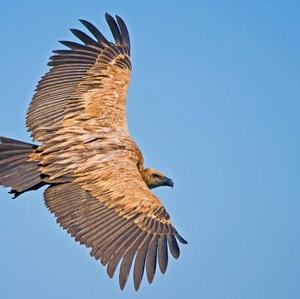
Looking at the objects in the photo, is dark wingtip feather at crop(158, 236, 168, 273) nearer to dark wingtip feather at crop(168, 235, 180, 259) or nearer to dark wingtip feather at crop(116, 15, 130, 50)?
dark wingtip feather at crop(168, 235, 180, 259)

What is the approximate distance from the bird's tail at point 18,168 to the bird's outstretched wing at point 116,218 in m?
0.39

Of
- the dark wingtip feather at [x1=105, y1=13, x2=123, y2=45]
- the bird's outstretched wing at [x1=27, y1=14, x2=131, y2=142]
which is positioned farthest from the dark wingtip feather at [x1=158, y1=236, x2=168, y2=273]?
the dark wingtip feather at [x1=105, y1=13, x2=123, y2=45]

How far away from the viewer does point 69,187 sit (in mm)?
15039

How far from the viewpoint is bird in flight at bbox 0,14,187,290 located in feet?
46.8

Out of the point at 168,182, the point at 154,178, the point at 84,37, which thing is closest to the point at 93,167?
the point at 154,178

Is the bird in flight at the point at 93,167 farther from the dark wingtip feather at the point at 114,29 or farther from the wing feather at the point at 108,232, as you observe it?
the dark wingtip feather at the point at 114,29

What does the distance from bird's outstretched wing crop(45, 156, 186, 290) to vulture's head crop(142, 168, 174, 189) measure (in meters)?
1.94

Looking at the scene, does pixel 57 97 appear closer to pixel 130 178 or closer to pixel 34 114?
pixel 34 114

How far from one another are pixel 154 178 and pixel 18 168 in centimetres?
284

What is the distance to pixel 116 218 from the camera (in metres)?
14.6

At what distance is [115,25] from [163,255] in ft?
21.9

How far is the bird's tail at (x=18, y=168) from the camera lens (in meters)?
15.3

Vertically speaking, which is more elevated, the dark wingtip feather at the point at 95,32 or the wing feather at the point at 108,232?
the dark wingtip feather at the point at 95,32

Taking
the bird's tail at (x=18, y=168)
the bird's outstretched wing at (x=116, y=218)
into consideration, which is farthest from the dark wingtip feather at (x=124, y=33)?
the bird's outstretched wing at (x=116, y=218)
